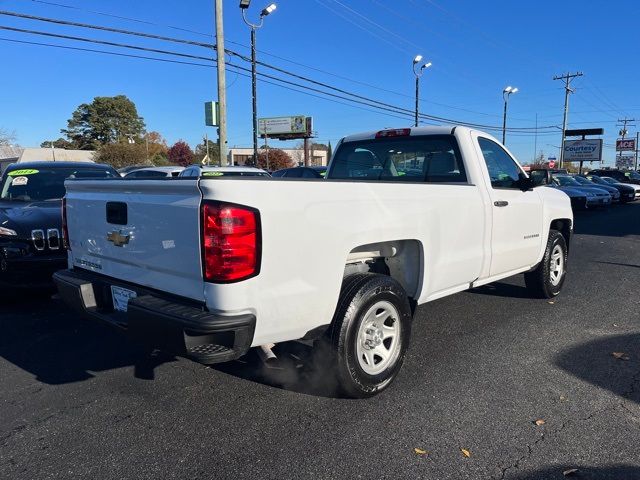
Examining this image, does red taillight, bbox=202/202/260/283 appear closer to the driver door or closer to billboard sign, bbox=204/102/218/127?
the driver door

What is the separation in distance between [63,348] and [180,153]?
88.8m

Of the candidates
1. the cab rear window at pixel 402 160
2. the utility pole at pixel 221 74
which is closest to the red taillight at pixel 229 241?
the cab rear window at pixel 402 160

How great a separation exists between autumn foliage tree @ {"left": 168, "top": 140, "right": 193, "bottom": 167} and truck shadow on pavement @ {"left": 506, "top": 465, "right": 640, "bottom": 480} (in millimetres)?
88611

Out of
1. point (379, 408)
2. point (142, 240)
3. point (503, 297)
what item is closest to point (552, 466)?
point (379, 408)

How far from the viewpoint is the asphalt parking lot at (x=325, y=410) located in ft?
8.77

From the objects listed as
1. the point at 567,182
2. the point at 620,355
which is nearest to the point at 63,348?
the point at 620,355

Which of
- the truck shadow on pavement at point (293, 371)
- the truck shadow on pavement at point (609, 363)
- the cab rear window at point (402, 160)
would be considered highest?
the cab rear window at point (402, 160)

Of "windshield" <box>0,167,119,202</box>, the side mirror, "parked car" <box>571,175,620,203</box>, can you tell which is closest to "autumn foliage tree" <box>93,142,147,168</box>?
"parked car" <box>571,175,620,203</box>

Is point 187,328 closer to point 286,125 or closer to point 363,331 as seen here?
point 363,331

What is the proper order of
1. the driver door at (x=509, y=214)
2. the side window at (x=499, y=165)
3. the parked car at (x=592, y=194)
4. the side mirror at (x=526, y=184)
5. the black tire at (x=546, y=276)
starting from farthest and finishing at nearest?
the parked car at (x=592, y=194) → the black tire at (x=546, y=276) → the side mirror at (x=526, y=184) → the side window at (x=499, y=165) → the driver door at (x=509, y=214)

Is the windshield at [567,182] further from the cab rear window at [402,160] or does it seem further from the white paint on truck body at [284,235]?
the white paint on truck body at [284,235]

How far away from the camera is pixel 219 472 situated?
2609 mm

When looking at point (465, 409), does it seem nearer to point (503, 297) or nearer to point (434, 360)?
point (434, 360)

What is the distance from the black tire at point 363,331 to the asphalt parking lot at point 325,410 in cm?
16
